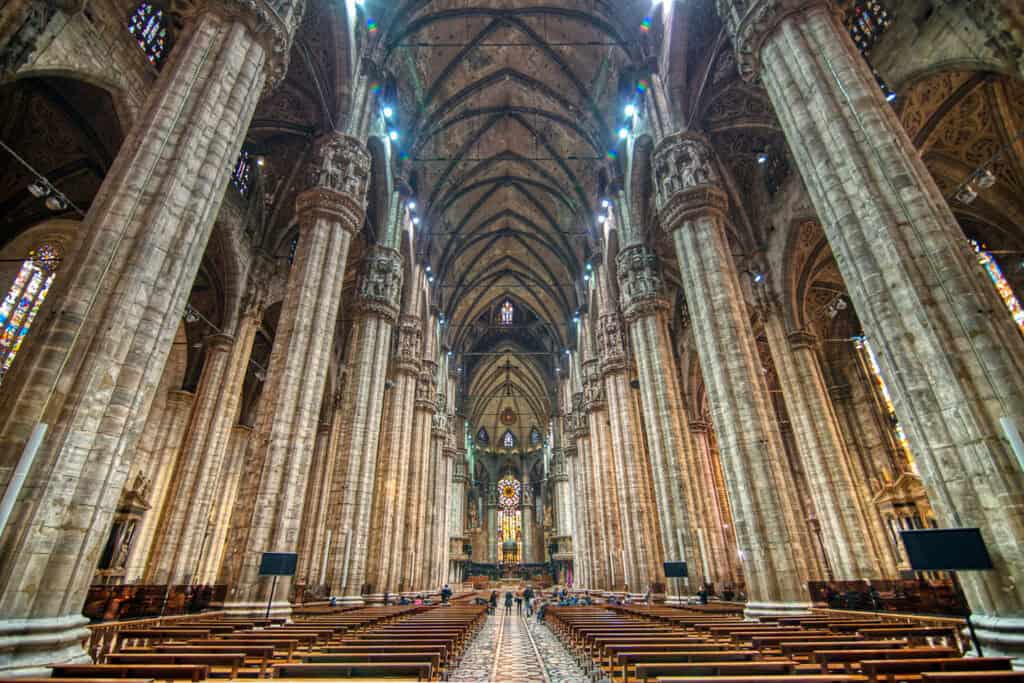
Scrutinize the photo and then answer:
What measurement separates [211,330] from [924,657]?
22.3 meters

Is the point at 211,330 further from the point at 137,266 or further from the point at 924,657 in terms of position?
the point at 924,657

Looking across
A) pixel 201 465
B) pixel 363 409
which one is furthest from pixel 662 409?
pixel 201 465

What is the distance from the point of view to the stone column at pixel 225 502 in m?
18.0

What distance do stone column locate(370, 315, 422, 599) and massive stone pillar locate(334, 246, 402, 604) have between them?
5.39 feet

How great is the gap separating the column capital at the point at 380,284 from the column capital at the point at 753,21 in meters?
13.3

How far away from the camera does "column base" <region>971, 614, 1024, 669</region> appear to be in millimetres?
4660

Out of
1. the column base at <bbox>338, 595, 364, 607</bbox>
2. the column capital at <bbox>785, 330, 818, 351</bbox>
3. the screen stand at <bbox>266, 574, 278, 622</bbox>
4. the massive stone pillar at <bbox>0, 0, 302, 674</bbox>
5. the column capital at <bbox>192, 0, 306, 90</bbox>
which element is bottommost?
the column base at <bbox>338, 595, 364, 607</bbox>

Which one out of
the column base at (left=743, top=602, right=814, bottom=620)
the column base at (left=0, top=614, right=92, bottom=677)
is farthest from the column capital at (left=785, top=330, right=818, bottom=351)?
the column base at (left=0, top=614, right=92, bottom=677)

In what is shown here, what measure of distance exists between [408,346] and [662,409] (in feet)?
42.2

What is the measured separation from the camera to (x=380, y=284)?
18516 millimetres

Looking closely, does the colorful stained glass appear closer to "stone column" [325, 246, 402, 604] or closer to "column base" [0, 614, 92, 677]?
"stone column" [325, 246, 402, 604]

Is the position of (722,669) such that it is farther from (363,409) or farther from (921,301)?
(363,409)

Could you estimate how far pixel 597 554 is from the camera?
27750mm

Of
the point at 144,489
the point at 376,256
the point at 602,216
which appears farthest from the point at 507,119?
the point at 144,489
